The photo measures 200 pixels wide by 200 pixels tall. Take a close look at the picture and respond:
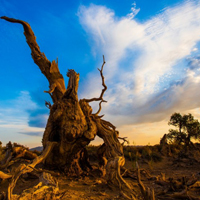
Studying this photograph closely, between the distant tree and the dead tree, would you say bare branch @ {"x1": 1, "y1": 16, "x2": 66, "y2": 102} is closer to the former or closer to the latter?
the dead tree

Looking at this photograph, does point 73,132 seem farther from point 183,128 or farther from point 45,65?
point 183,128

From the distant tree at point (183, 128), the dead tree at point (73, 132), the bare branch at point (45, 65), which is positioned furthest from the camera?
the distant tree at point (183, 128)

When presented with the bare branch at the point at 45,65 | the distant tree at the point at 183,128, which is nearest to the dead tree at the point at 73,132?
the bare branch at the point at 45,65

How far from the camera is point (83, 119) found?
692cm

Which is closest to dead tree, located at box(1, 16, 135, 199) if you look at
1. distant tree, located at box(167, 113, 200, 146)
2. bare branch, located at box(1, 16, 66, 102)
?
bare branch, located at box(1, 16, 66, 102)

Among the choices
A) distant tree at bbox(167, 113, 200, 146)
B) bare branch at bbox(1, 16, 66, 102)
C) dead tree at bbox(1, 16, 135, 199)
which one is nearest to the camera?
dead tree at bbox(1, 16, 135, 199)

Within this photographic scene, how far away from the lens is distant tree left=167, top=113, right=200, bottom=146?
1839 cm

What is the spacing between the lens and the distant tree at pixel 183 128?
18.4 m

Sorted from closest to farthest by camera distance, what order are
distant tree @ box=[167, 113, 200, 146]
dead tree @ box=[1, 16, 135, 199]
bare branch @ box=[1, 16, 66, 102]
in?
1. dead tree @ box=[1, 16, 135, 199]
2. bare branch @ box=[1, 16, 66, 102]
3. distant tree @ box=[167, 113, 200, 146]

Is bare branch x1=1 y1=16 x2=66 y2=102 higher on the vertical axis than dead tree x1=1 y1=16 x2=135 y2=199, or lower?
higher

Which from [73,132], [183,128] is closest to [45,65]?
[73,132]

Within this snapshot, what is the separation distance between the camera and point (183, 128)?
64.0 feet

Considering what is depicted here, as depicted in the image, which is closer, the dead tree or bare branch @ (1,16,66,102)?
the dead tree

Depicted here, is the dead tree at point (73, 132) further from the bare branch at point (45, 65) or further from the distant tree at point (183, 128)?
the distant tree at point (183, 128)
